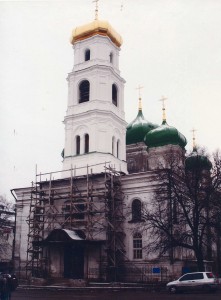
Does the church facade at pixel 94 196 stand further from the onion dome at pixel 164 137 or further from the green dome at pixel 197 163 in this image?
the green dome at pixel 197 163

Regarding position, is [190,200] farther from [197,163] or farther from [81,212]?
[81,212]

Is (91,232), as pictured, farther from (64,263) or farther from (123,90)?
(123,90)

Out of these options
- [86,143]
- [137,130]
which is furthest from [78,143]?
[137,130]

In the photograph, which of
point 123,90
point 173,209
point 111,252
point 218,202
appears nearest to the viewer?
point 218,202

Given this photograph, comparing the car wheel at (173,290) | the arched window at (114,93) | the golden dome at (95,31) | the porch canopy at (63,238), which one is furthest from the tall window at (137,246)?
the golden dome at (95,31)

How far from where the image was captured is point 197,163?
93.4 feet

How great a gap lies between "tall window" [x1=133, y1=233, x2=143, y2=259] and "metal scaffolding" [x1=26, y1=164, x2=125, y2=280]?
3.16 ft

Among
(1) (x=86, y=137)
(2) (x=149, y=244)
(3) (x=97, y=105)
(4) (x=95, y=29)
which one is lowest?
(2) (x=149, y=244)

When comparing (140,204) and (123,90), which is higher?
(123,90)

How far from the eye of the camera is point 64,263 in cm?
3359

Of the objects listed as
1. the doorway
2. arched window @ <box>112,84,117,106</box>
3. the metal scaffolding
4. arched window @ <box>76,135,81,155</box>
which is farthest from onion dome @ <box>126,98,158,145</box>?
the doorway

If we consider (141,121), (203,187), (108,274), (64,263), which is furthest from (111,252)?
(141,121)

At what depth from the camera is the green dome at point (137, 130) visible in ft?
156

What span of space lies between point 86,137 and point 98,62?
7045mm
